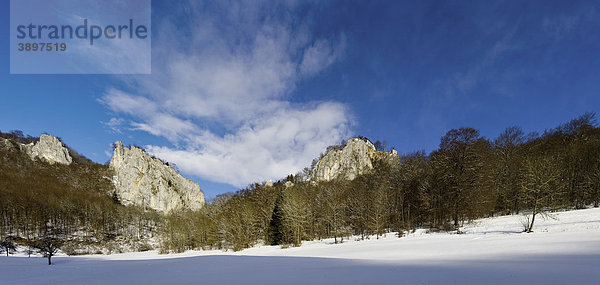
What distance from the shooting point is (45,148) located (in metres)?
136

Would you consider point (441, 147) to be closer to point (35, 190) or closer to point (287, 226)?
point (287, 226)

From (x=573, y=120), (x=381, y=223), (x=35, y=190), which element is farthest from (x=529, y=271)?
(x=35, y=190)

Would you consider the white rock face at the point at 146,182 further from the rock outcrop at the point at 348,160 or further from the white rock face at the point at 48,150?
the rock outcrop at the point at 348,160

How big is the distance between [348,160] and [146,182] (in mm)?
112468

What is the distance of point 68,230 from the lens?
74750 mm

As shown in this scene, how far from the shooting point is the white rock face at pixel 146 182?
384 ft

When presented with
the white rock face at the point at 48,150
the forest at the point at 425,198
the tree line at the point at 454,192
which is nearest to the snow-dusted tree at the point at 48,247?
the forest at the point at 425,198

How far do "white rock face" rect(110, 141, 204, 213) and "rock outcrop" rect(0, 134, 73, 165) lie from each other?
3265cm

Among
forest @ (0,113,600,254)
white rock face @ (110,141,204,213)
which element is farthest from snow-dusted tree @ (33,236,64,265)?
white rock face @ (110,141,204,213)

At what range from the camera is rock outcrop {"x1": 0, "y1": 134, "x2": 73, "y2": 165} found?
129 meters

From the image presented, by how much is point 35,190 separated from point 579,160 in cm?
16335

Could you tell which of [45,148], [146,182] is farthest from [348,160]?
[45,148]

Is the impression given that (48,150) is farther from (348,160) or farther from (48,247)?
(348,160)

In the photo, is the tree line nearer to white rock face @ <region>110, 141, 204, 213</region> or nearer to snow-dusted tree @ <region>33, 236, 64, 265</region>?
snow-dusted tree @ <region>33, 236, 64, 265</region>
